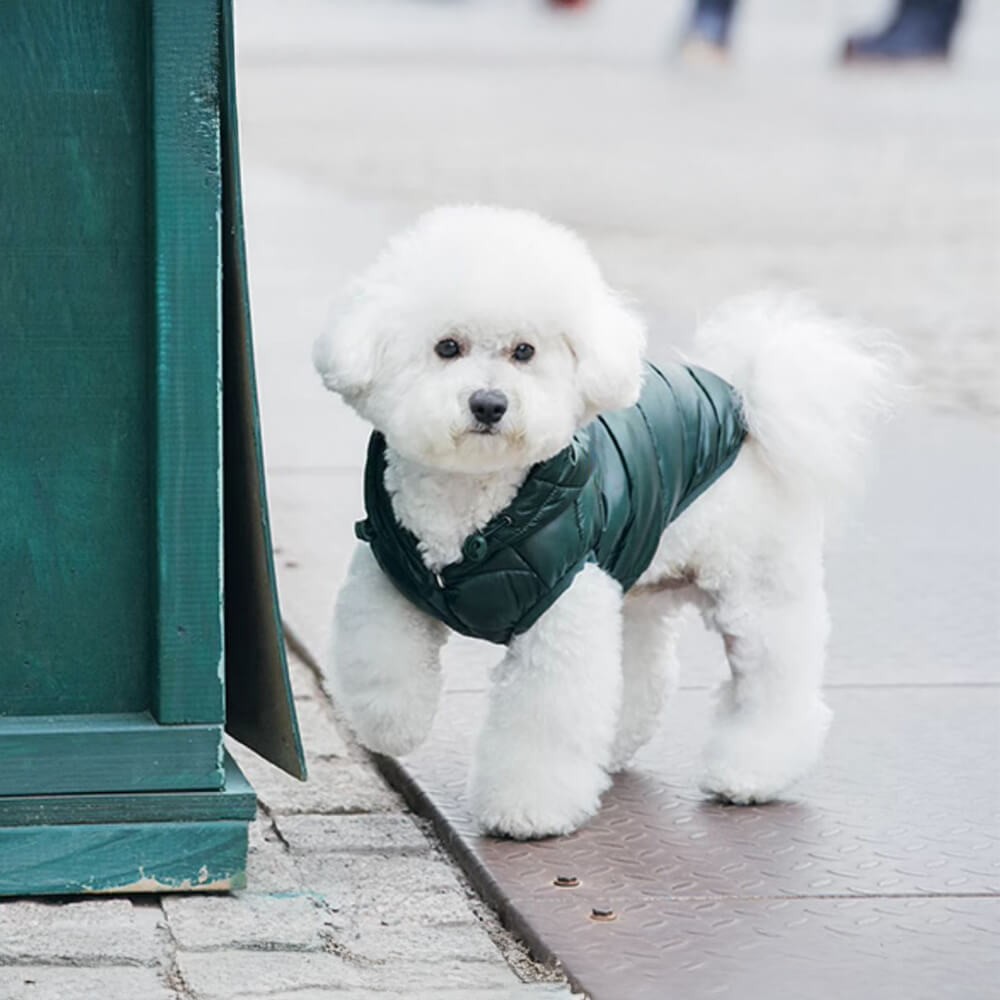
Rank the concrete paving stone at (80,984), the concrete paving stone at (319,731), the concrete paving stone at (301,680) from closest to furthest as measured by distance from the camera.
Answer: the concrete paving stone at (80,984), the concrete paving stone at (319,731), the concrete paving stone at (301,680)

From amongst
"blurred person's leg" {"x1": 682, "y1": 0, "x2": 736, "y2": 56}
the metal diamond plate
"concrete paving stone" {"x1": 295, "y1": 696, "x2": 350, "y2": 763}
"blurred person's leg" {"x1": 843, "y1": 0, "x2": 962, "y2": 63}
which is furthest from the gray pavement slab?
"blurred person's leg" {"x1": 682, "y1": 0, "x2": 736, "y2": 56}

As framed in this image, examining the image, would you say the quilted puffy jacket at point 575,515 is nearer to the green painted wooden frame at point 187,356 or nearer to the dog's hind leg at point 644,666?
the dog's hind leg at point 644,666

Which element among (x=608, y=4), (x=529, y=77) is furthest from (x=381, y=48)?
(x=608, y=4)

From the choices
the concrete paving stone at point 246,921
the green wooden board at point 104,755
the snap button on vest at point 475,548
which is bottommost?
the concrete paving stone at point 246,921

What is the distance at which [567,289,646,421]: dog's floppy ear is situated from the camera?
12.6 feet

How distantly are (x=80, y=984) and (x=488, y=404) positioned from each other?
115 cm

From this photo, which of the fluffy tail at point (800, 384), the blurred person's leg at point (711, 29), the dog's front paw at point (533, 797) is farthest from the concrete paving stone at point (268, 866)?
the blurred person's leg at point (711, 29)

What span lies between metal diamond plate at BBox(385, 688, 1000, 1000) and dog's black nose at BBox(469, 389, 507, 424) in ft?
2.60

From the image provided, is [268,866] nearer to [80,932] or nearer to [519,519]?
[80,932]

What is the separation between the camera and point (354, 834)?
13.5ft

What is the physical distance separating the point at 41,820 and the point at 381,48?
36.0 metres

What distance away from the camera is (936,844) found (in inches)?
160

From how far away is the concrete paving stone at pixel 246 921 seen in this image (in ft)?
11.6

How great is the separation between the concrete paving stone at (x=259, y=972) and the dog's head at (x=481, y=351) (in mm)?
885
